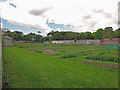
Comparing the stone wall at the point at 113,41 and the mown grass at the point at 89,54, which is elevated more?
the stone wall at the point at 113,41

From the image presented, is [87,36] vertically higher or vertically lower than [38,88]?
higher

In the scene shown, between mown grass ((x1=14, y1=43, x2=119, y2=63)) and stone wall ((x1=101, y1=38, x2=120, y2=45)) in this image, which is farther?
stone wall ((x1=101, y1=38, x2=120, y2=45))

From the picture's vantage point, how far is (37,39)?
291 ft

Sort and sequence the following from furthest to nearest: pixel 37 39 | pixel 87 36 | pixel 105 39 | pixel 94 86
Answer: pixel 37 39 < pixel 87 36 < pixel 105 39 < pixel 94 86

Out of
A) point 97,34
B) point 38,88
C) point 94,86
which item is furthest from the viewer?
point 97,34

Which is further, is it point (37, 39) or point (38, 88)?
point (37, 39)

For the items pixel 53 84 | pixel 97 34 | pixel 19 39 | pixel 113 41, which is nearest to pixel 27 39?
pixel 19 39

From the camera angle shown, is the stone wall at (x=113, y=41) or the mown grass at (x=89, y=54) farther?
the stone wall at (x=113, y=41)

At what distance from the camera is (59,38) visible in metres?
90.9

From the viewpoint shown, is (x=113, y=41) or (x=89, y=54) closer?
(x=89, y=54)

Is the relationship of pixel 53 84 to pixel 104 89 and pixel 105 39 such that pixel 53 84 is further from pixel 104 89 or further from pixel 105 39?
pixel 105 39

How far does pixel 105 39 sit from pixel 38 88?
62796 millimetres

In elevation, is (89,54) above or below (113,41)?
below

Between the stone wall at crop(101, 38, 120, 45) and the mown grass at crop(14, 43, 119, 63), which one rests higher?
the stone wall at crop(101, 38, 120, 45)
